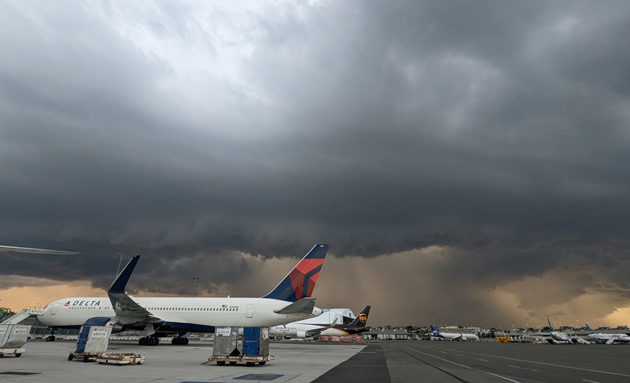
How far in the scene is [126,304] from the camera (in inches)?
1603

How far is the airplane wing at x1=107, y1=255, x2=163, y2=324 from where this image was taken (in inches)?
1442

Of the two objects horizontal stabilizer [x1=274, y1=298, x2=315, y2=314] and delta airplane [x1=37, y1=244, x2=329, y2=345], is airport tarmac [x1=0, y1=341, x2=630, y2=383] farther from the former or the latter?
delta airplane [x1=37, y1=244, x2=329, y2=345]

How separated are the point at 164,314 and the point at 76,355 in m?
24.0

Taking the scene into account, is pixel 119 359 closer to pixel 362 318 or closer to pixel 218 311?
pixel 218 311

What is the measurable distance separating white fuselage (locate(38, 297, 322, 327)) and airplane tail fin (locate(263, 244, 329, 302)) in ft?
4.73

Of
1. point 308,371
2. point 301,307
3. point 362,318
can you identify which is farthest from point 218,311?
point 362,318

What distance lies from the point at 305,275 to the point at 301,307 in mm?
6134

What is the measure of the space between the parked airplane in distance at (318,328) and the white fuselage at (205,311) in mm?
44789

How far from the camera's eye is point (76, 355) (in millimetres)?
23047

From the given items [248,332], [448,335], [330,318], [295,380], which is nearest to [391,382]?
[295,380]

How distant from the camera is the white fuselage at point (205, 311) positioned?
43344 millimetres

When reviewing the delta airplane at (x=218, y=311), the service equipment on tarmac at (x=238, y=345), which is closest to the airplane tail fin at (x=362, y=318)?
the delta airplane at (x=218, y=311)

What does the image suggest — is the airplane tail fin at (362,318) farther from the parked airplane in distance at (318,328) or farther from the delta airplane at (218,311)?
the delta airplane at (218,311)

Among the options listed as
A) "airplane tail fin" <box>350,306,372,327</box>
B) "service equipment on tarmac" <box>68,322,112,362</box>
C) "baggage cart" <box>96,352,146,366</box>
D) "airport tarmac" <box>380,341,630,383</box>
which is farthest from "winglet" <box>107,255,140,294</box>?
"airplane tail fin" <box>350,306,372,327</box>
